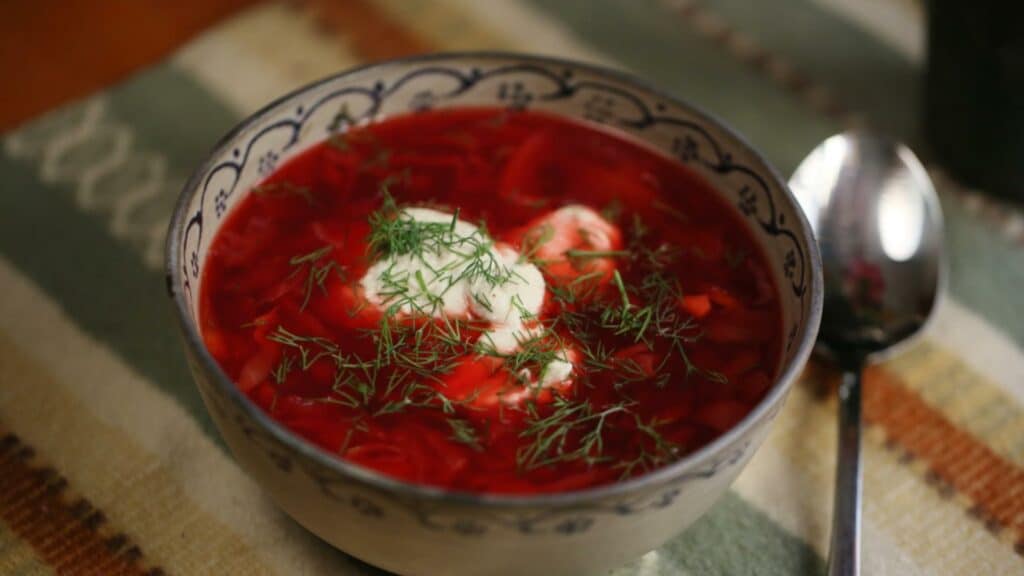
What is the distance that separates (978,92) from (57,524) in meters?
1.72

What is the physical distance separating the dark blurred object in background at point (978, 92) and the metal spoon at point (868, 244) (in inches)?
6.2

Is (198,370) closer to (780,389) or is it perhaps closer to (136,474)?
(136,474)

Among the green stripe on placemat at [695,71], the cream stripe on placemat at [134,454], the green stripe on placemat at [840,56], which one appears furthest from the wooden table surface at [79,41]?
the green stripe on placemat at [840,56]

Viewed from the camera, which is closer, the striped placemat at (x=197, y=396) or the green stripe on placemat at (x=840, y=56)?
the striped placemat at (x=197, y=396)

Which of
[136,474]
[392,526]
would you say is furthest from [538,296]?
[136,474]

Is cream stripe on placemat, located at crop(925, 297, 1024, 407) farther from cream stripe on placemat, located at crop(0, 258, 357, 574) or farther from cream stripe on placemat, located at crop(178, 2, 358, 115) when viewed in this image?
cream stripe on placemat, located at crop(178, 2, 358, 115)

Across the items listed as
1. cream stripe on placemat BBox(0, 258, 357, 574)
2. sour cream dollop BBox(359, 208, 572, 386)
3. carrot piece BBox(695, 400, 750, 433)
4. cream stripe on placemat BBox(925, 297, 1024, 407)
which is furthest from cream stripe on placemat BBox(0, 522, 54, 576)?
cream stripe on placemat BBox(925, 297, 1024, 407)

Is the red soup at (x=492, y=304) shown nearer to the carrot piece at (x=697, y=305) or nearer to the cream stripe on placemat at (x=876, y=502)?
the carrot piece at (x=697, y=305)

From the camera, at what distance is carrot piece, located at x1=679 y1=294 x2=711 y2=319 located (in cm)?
155

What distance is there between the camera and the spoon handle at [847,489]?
1.54 metres

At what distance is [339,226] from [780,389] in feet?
2.26

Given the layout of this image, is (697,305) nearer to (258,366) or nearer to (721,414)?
(721,414)

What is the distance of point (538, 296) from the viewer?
1551 mm

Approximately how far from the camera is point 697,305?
61.3 inches
